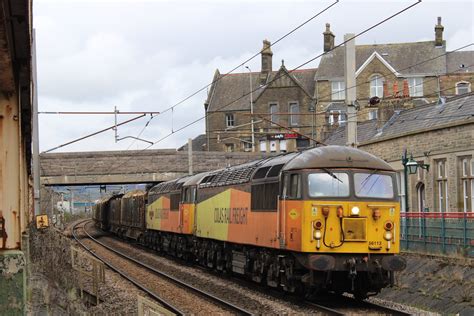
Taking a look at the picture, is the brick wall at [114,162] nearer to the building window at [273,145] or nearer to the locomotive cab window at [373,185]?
the building window at [273,145]

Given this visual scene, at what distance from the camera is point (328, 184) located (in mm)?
14859

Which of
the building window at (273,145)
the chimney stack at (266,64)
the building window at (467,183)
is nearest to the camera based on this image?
the building window at (467,183)

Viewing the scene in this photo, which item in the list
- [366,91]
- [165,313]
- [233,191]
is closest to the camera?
[165,313]

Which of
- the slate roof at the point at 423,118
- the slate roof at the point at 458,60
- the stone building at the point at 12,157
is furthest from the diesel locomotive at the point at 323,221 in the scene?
the slate roof at the point at 458,60

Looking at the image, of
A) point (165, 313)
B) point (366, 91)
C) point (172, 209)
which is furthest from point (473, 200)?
point (366, 91)

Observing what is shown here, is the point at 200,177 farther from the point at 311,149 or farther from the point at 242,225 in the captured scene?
the point at 311,149

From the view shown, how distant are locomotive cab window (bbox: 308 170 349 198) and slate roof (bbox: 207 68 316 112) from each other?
199 ft

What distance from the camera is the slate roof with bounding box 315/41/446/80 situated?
70.2 m

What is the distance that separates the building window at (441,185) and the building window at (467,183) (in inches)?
38.7

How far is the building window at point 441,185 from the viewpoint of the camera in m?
26.5

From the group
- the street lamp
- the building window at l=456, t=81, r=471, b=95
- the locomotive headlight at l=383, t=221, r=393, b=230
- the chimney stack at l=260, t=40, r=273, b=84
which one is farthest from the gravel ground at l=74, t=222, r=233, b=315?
the chimney stack at l=260, t=40, r=273, b=84

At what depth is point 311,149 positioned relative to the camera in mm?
15555

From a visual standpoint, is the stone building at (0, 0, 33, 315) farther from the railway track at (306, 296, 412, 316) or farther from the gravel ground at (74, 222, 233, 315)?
the gravel ground at (74, 222, 233, 315)

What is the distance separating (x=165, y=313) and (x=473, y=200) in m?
18.1
